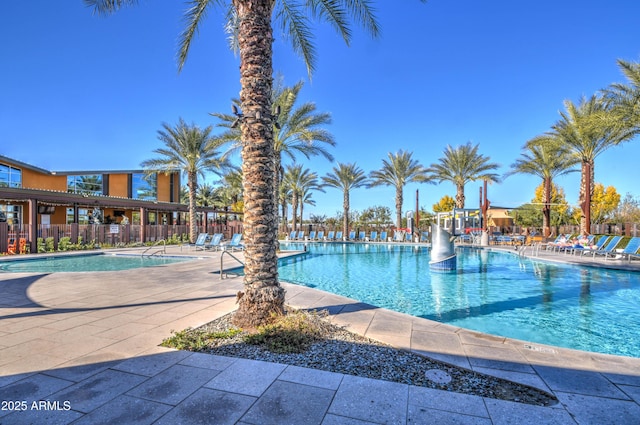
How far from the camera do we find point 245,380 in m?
3.10

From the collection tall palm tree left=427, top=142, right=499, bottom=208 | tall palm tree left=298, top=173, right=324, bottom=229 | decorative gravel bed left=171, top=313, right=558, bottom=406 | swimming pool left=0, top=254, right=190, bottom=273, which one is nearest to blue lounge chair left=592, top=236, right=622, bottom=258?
tall palm tree left=427, top=142, right=499, bottom=208

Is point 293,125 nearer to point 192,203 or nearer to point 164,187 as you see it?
point 192,203

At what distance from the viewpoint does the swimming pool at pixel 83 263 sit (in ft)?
41.4

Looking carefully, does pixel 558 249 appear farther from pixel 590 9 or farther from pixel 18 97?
pixel 18 97

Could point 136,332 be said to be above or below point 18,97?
below

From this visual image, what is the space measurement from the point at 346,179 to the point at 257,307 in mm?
26781

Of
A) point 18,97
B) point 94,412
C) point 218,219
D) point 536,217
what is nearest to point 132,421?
point 94,412

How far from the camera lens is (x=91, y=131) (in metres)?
21.9

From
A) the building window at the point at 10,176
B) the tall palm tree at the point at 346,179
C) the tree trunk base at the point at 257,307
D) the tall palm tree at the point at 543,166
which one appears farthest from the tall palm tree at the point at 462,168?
the building window at the point at 10,176

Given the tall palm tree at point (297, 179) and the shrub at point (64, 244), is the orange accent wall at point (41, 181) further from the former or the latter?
the tall palm tree at point (297, 179)

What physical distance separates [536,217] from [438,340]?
50.5 m

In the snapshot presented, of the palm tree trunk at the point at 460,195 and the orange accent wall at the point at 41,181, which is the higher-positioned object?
the orange accent wall at the point at 41,181

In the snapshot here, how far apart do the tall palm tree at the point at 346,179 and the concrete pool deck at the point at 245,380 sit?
25871 mm

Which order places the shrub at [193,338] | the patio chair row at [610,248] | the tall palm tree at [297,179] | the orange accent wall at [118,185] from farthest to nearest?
1. the tall palm tree at [297,179]
2. the orange accent wall at [118,185]
3. the patio chair row at [610,248]
4. the shrub at [193,338]
